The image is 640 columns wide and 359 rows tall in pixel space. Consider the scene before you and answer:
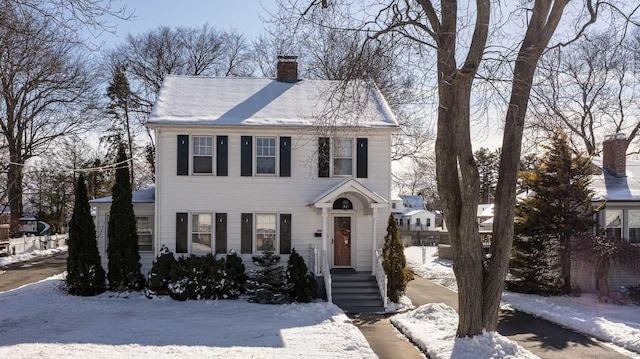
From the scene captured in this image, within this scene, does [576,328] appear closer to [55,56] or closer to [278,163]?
[278,163]

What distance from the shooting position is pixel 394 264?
17.5m

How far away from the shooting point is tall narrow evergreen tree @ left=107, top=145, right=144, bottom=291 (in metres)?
18.0

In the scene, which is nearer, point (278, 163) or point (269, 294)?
point (269, 294)

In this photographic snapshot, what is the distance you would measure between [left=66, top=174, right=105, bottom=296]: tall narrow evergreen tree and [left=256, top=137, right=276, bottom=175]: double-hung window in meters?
5.58

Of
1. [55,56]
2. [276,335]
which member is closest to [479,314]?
[276,335]

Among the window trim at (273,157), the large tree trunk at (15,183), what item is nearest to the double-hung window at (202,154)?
the window trim at (273,157)

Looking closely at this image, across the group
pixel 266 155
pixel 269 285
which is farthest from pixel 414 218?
pixel 269 285

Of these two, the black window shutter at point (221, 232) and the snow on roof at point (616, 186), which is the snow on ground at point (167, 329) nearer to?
the black window shutter at point (221, 232)

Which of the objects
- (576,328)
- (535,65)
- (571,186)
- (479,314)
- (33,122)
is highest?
(33,122)

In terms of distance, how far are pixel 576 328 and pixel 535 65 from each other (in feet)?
24.4

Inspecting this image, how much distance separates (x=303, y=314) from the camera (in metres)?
14.9

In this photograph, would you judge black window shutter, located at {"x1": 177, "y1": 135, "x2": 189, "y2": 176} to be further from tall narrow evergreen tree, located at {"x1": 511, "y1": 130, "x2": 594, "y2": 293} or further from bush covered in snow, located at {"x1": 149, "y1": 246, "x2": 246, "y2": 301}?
tall narrow evergreen tree, located at {"x1": 511, "y1": 130, "x2": 594, "y2": 293}

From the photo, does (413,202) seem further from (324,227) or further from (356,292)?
(356,292)

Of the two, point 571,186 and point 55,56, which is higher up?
point 55,56
